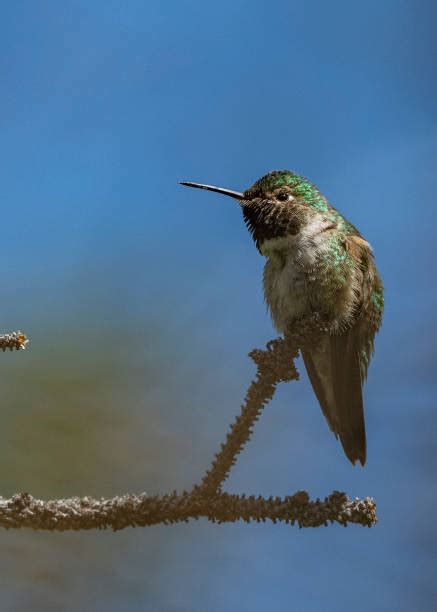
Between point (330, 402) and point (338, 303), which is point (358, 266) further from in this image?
point (330, 402)

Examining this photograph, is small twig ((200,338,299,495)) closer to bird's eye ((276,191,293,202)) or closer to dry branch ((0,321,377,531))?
dry branch ((0,321,377,531))

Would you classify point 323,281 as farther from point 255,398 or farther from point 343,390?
point 255,398

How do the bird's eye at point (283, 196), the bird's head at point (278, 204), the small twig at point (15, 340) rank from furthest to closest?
the bird's eye at point (283, 196)
the bird's head at point (278, 204)
the small twig at point (15, 340)

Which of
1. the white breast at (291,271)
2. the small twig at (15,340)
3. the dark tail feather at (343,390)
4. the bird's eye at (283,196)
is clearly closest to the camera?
the small twig at (15,340)

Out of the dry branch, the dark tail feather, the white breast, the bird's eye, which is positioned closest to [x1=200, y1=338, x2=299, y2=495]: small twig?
the dry branch

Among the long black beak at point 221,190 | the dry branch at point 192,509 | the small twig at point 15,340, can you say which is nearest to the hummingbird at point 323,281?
the long black beak at point 221,190

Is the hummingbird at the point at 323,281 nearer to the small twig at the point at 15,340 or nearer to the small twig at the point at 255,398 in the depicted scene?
the small twig at the point at 255,398

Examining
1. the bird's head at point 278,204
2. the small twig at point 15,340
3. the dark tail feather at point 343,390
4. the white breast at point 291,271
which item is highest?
the bird's head at point 278,204

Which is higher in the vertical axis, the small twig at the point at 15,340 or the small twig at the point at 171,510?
the small twig at the point at 15,340

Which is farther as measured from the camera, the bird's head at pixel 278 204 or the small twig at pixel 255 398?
the bird's head at pixel 278 204

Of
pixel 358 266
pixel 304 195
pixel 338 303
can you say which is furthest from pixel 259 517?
pixel 304 195
